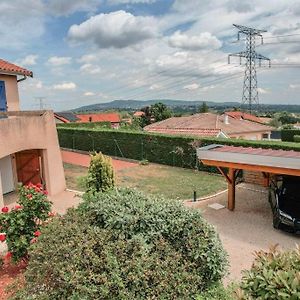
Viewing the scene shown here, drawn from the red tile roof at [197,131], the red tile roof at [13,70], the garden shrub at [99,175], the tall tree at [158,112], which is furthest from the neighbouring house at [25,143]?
the tall tree at [158,112]

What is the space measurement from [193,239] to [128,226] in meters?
1.26

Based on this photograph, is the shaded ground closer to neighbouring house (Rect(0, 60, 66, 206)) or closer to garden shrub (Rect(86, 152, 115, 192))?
garden shrub (Rect(86, 152, 115, 192))

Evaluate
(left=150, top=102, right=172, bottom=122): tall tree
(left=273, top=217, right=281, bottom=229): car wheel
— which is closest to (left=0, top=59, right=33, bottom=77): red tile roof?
(left=273, top=217, right=281, bottom=229): car wheel

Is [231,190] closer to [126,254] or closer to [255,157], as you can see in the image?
[255,157]

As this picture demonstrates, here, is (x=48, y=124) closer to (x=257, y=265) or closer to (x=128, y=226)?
(x=128, y=226)

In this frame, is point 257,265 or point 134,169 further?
point 134,169

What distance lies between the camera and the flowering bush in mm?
7371

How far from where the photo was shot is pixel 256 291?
11.6ft

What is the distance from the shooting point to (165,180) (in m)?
19.3

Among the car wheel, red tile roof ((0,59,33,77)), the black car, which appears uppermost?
red tile roof ((0,59,33,77))

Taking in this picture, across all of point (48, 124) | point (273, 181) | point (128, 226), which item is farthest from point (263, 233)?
point (48, 124)

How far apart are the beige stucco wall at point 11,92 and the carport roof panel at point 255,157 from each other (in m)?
10.4

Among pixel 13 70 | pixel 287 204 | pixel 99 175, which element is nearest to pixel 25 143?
pixel 99 175

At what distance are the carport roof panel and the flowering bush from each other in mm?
6952
